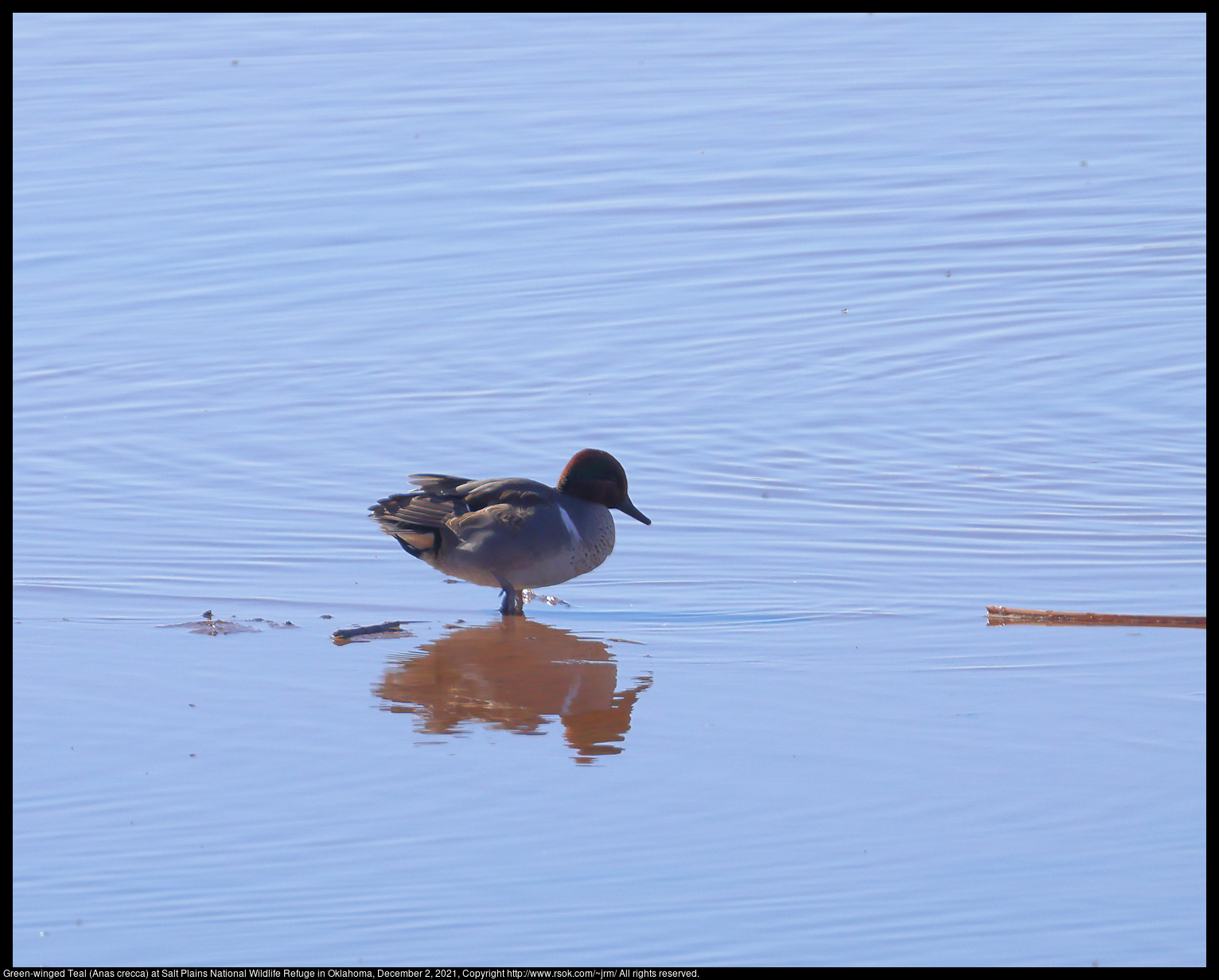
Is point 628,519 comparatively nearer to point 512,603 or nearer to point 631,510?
point 631,510

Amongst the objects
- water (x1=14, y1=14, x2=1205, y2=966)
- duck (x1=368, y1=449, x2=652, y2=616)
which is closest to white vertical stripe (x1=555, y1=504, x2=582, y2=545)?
duck (x1=368, y1=449, x2=652, y2=616)

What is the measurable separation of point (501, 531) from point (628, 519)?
1.43m

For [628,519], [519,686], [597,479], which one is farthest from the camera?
[628,519]

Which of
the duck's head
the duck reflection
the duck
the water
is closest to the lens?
the water

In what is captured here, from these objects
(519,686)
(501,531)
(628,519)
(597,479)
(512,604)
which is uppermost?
A: (597,479)

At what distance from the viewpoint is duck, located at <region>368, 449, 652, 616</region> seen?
6.86 metres

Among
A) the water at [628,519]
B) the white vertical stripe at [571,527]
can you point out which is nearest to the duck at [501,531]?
the white vertical stripe at [571,527]

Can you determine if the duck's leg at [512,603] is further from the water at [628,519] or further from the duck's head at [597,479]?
the duck's head at [597,479]

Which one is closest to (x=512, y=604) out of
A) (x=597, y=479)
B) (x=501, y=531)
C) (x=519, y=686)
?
(x=501, y=531)

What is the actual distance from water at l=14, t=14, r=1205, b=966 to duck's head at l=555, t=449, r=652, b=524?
13.4 inches

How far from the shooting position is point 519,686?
Result: 6.14 metres

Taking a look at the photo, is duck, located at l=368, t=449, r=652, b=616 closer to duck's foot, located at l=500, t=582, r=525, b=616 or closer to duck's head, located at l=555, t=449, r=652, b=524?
duck's foot, located at l=500, t=582, r=525, b=616

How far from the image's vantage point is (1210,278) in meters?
11.5

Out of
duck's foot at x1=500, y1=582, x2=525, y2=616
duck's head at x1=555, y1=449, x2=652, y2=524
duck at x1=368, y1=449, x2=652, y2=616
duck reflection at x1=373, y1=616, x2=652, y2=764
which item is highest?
duck's head at x1=555, y1=449, x2=652, y2=524
